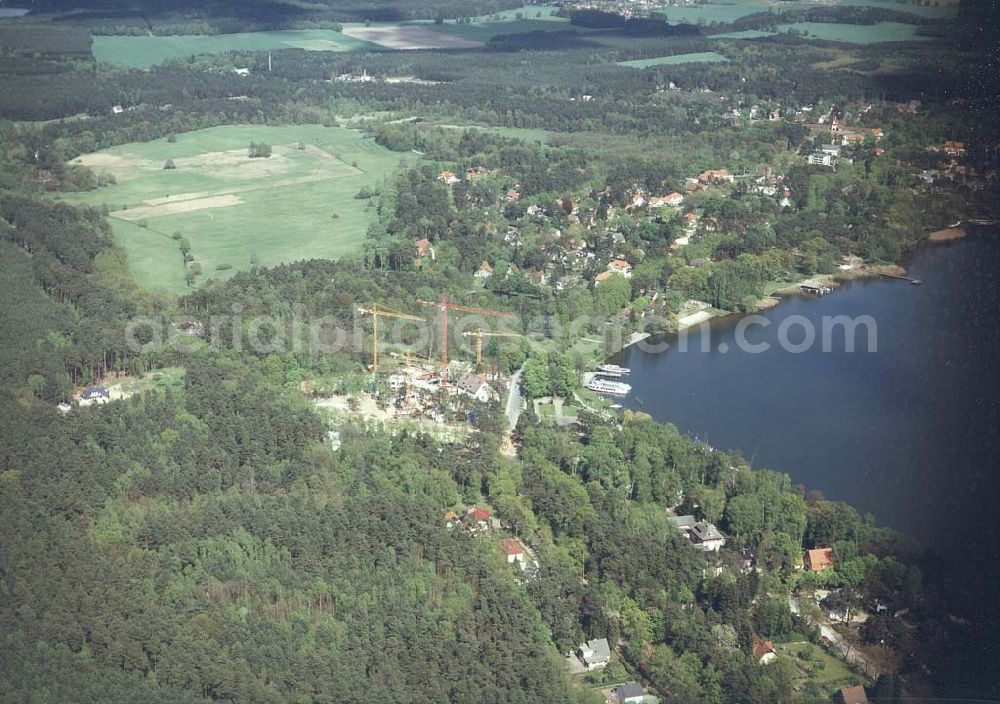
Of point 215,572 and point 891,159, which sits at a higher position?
point 891,159

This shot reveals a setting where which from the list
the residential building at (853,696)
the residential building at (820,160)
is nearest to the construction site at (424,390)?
the residential building at (853,696)

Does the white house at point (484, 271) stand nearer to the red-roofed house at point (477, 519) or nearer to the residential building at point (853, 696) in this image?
the red-roofed house at point (477, 519)

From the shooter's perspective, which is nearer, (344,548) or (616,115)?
(344,548)

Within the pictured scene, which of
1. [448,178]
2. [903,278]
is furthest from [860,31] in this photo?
[903,278]

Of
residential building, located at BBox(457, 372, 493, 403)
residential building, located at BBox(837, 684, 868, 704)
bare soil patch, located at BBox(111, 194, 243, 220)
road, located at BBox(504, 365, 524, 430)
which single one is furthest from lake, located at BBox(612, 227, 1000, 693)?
bare soil patch, located at BBox(111, 194, 243, 220)

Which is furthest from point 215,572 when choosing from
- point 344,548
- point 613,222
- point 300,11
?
point 300,11

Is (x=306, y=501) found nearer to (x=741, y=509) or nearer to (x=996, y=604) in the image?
(x=741, y=509)
